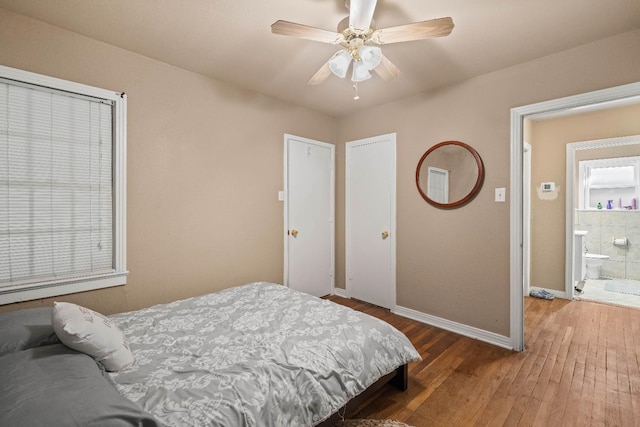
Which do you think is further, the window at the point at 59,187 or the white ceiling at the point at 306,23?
the window at the point at 59,187

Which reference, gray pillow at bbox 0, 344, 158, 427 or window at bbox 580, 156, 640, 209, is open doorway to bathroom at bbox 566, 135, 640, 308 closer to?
window at bbox 580, 156, 640, 209

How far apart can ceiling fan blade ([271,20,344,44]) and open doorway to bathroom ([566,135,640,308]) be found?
4.46 m

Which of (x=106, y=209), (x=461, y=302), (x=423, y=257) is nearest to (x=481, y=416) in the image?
(x=461, y=302)

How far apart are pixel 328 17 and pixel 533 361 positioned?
3.03 meters

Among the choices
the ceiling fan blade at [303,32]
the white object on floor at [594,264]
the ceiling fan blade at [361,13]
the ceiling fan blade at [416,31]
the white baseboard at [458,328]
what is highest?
the ceiling fan blade at [361,13]

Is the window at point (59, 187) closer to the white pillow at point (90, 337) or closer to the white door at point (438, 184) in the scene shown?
the white pillow at point (90, 337)

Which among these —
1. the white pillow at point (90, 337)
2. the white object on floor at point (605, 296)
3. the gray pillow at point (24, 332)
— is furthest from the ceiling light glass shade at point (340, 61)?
the white object on floor at point (605, 296)

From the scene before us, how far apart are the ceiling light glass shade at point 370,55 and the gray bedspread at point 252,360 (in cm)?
170

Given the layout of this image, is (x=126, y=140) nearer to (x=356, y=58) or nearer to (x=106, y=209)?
(x=106, y=209)

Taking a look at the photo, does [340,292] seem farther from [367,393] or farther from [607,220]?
[607,220]

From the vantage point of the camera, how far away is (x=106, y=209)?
2.29 meters

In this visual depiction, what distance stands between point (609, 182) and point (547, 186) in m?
1.90

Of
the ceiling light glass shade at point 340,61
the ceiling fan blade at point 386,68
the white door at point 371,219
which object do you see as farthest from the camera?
the white door at point 371,219

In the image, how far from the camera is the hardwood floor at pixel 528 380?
1.76 metres
